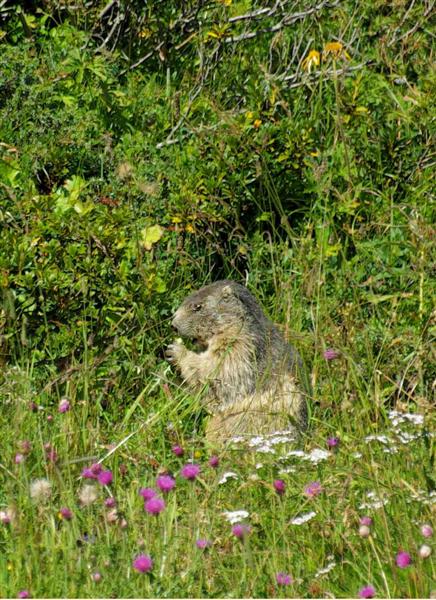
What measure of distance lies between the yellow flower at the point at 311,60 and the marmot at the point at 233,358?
1635 millimetres

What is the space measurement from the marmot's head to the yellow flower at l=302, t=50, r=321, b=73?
5.37 ft

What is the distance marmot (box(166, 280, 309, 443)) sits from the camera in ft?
17.7

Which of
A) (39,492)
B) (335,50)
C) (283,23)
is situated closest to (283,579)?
(39,492)

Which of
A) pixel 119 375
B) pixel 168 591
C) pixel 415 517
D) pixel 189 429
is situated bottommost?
pixel 189 429

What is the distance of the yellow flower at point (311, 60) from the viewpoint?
6697mm

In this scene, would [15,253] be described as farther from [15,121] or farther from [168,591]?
[168,591]

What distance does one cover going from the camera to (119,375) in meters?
5.30

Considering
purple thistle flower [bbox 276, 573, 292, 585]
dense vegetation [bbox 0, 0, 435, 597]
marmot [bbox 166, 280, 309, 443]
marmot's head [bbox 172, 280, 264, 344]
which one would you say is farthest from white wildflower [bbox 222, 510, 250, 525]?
marmot's head [bbox 172, 280, 264, 344]

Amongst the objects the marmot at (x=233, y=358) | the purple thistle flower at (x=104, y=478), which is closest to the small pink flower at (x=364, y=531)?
the purple thistle flower at (x=104, y=478)

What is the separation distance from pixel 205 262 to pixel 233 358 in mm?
686

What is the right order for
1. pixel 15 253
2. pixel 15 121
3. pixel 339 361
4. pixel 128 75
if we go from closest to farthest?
pixel 339 361 → pixel 15 253 → pixel 15 121 → pixel 128 75

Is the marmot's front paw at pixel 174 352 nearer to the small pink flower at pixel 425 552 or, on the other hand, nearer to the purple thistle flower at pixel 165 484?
the purple thistle flower at pixel 165 484

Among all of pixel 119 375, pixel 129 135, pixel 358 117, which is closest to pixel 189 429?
pixel 119 375

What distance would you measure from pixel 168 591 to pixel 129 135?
138 inches
